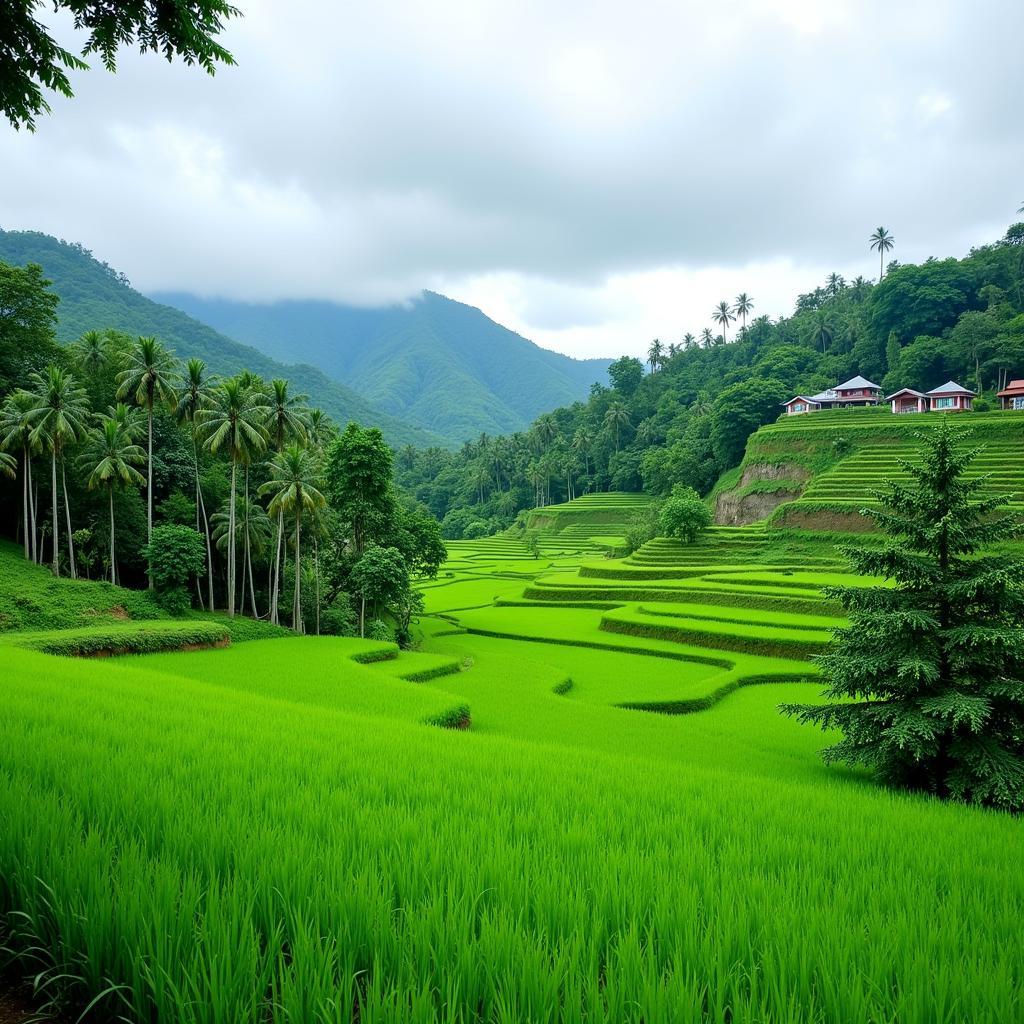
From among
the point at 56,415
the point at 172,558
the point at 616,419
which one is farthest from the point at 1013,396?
the point at 56,415

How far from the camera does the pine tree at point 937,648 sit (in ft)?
35.5

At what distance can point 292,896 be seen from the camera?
3.34 m

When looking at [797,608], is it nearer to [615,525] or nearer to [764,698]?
[764,698]

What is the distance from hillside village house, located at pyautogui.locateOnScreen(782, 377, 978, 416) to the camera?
64.0 m

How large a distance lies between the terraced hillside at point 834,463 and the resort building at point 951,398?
455cm

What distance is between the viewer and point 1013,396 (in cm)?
6119

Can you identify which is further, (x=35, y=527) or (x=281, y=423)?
(x=35, y=527)

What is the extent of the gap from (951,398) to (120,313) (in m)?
126

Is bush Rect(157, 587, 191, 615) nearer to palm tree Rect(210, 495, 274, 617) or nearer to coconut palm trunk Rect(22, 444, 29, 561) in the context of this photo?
palm tree Rect(210, 495, 274, 617)

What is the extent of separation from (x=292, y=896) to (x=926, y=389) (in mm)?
92922

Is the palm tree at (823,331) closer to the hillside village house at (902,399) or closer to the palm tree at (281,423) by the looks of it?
the hillside village house at (902,399)

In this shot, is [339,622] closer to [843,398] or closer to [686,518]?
[686,518]

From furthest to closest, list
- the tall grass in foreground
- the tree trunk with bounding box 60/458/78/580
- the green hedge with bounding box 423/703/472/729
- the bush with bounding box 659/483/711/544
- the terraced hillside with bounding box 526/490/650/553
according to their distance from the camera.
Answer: the terraced hillside with bounding box 526/490/650/553
the bush with bounding box 659/483/711/544
the tree trunk with bounding box 60/458/78/580
the green hedge with bounding box 423/703/472/729
the tall grass in foreground

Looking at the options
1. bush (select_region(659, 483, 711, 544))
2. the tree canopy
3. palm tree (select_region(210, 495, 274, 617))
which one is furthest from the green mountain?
the tree canopy
